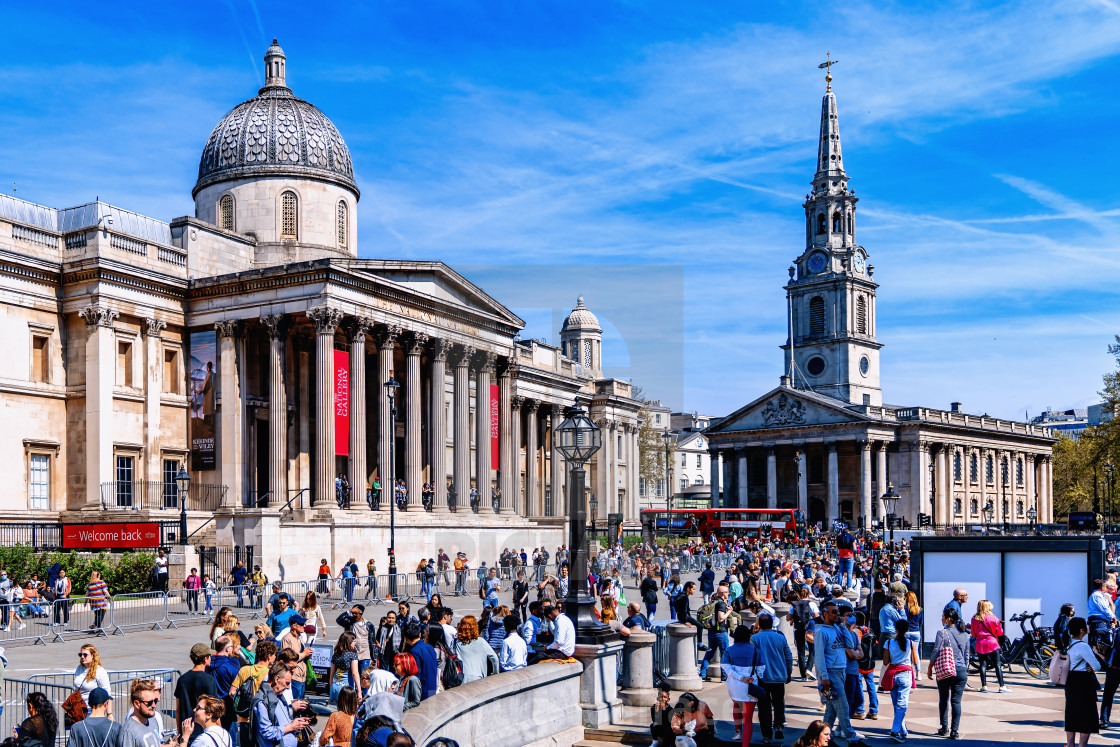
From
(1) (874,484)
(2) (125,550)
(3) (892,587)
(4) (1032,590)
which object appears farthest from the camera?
(1) (874,484)

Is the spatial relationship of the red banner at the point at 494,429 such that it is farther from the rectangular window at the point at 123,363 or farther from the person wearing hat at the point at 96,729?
the person wearing hat at the point at 96,729

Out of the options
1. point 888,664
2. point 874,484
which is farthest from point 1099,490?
point 888,664

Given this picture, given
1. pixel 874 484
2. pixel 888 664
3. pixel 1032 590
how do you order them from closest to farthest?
Result: pixel 888 664, pixel 1032 590, pixel 874 484

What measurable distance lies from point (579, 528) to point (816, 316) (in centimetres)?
10748

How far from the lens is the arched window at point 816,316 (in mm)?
118844

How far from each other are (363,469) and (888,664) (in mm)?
28793

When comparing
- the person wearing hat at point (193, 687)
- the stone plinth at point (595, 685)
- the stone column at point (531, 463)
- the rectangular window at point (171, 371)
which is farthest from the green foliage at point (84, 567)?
the stone column at point (531, 463)

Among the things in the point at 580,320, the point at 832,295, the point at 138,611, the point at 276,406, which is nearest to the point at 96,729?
the point at 138,611

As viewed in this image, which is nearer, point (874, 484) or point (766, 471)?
point (874, 484)

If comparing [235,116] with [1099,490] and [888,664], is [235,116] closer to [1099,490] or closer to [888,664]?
[888,664]

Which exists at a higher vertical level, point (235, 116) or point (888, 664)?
point (235, 116)

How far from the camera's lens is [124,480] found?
129ft

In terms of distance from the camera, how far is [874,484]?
105 m

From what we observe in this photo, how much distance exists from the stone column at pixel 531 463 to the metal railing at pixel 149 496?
2221 centimetres
